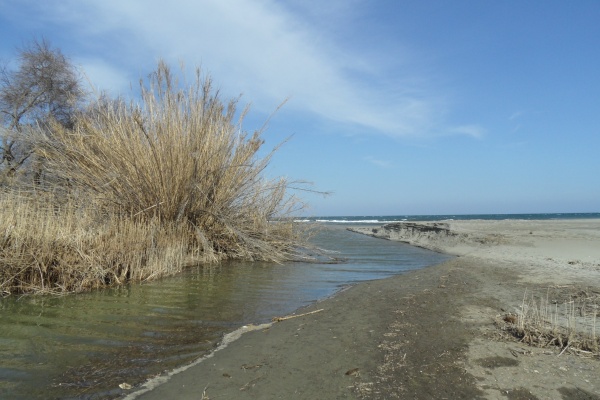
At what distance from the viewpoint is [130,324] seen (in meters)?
4.14

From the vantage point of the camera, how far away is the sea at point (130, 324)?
2871mm

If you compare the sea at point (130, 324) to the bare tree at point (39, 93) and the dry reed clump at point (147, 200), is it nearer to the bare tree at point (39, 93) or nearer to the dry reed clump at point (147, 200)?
the dry reed clump at point (147, 200)

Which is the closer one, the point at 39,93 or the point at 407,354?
the point at 407,354

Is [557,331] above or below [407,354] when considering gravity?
above

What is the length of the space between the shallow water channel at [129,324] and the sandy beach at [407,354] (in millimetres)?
331

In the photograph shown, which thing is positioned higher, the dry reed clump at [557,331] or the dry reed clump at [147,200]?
the dry reed clump at [147,200]

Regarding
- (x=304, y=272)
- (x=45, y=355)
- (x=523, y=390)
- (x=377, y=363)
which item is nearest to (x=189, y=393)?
(x=377, y=363)

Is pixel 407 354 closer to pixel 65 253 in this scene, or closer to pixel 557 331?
pixel 557 331

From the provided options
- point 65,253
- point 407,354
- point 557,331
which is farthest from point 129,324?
point 557,331

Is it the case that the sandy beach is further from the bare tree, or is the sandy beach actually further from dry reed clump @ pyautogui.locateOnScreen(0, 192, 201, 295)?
the bare tree

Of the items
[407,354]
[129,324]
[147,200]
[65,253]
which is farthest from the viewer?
[147,200]

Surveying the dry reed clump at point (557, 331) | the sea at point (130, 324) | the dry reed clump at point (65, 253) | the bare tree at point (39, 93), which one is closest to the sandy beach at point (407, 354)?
the dry reed clump at point (557, 331)

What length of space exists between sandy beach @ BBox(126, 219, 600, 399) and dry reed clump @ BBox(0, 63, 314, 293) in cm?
303

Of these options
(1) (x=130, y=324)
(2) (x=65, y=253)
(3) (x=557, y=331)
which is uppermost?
(2) (x=65, y=253)
